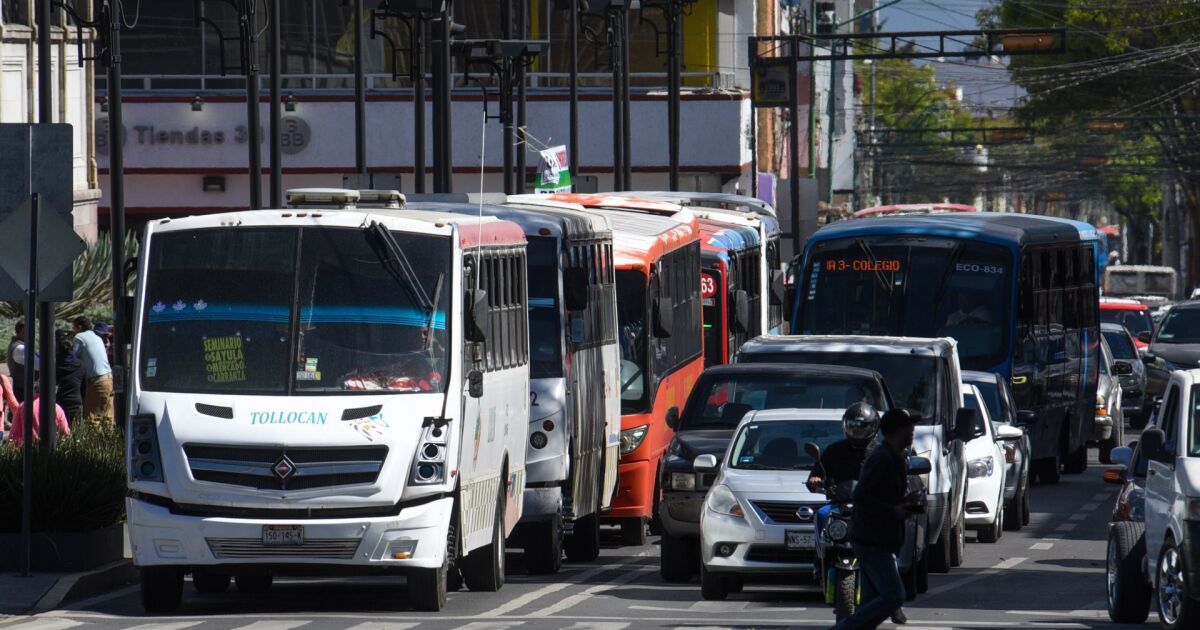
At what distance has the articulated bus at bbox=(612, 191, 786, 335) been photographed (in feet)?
104

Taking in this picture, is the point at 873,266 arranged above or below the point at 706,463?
above

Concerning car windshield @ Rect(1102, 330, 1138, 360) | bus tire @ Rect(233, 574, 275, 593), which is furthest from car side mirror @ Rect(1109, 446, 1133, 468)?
car windshield @ Rect(1102, 330, 1138, 360)

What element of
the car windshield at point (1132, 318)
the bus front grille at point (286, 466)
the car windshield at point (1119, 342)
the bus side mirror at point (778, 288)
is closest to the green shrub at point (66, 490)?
the bus front grille at point (286, 466)

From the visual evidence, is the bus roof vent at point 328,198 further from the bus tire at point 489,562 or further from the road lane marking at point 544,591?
the road lane marking at point 544,591

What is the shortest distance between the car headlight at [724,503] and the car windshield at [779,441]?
364mm

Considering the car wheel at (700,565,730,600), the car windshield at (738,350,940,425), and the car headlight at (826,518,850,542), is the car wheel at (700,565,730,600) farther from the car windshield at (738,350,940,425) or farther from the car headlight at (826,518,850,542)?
the car windshield at (738,350,940,425)

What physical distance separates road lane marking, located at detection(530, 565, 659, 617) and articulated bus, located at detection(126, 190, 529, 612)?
Result: 70 cm

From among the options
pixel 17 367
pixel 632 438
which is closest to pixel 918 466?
pixel 632 438

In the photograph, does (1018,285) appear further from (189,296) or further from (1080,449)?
(189,296)

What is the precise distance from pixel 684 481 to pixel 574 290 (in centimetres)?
210

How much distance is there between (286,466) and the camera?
14398 mm

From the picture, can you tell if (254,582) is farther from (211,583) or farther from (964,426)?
(964,426)

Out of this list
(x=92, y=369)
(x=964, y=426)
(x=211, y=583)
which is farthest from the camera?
(x=92, y=369)

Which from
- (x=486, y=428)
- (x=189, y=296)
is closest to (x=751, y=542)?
(x=486, y=428)
